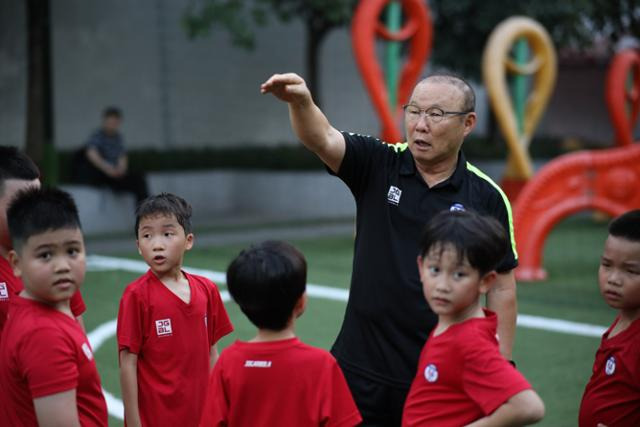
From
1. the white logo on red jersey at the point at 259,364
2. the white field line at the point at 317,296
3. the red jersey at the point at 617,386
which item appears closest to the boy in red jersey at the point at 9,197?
the white logo on red jersey at the point at 259,364

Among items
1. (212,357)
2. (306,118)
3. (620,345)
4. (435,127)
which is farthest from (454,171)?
(212,357)

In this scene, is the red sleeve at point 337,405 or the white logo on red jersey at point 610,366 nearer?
the red sleeve at point 337,405

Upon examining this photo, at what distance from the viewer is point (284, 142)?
2023 cm

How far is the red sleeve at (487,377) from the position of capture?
2797 millimetres

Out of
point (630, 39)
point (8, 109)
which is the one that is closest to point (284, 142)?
point (8, 109)

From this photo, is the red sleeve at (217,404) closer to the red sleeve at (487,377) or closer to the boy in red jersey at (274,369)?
the boy in red jersey at (274,369)

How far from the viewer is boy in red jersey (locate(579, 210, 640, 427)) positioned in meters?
3.50

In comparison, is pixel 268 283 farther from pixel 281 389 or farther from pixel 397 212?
pixel 397 212

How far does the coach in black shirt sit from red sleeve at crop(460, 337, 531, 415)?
70 cm

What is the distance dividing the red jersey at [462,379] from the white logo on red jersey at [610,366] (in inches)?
30.0

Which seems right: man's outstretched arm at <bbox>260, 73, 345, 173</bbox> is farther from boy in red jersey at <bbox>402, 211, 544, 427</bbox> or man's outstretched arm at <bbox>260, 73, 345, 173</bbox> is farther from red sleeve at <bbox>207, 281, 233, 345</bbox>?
red sleeve at <bbox>207, 281, 233, 345</bbox>

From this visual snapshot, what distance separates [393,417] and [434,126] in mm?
1169

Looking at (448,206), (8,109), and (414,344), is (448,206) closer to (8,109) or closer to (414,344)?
(414,344)

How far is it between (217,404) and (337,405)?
401 millimetres
